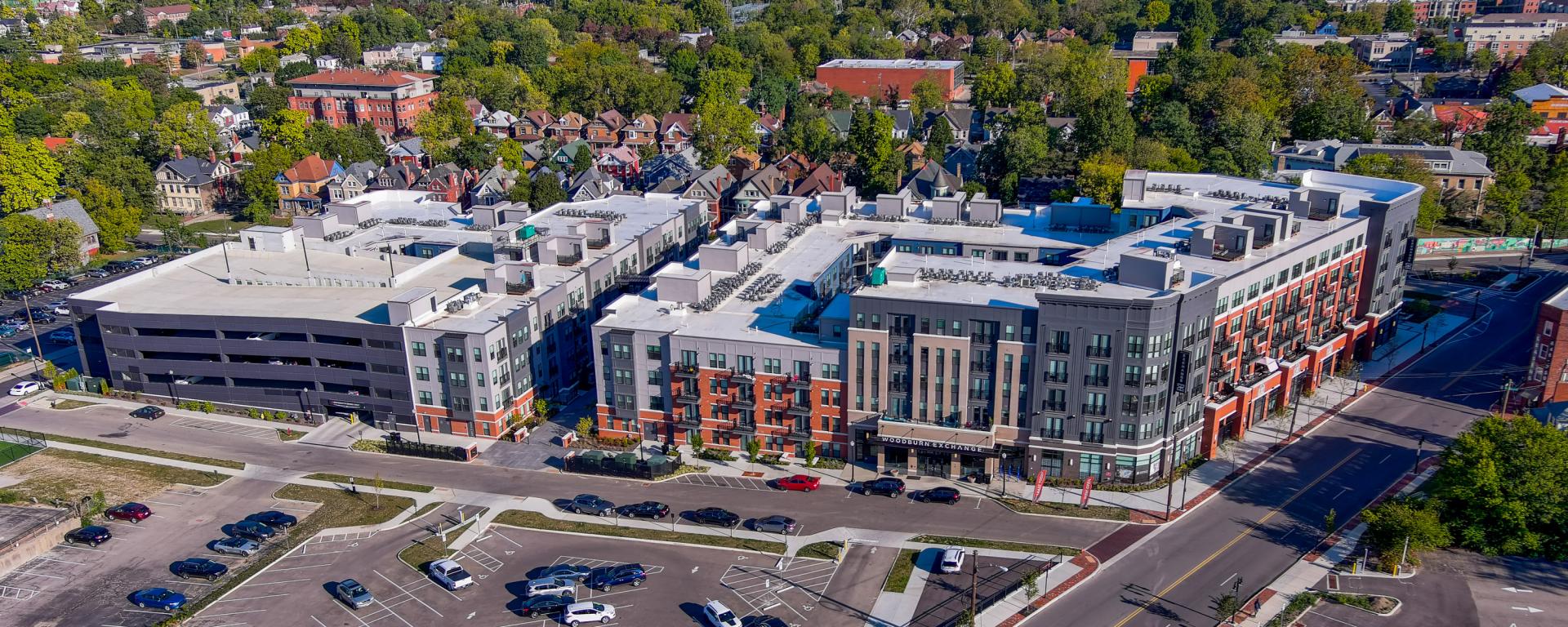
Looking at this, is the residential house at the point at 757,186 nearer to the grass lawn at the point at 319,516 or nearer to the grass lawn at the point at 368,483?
the grass lawn at the point at 368,483

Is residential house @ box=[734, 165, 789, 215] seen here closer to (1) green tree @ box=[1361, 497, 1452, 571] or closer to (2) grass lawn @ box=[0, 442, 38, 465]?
(2) grass lawn @ box=[0, 442, 38, 465]

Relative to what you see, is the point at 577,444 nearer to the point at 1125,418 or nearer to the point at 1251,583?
the point at 1125,418

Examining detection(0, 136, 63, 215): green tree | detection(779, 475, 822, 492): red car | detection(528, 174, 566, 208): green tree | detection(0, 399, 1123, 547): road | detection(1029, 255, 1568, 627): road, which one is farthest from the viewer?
detection(0, 136, 63, 215): green tree

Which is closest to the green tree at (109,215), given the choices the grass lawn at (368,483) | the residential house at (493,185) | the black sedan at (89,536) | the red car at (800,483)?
the residential house at (493,185)

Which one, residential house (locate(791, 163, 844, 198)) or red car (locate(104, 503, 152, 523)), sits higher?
residential house (locate(791, 163, 844, 198))

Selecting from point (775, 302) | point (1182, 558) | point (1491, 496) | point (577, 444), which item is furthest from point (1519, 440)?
point (577, 444)

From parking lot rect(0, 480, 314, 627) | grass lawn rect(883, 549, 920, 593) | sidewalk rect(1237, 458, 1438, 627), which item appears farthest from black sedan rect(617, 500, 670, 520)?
sidewalk rect(1237, 458, 1438, 627)

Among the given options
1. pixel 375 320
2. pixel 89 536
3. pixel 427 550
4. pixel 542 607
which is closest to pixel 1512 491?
pixel 542 607
